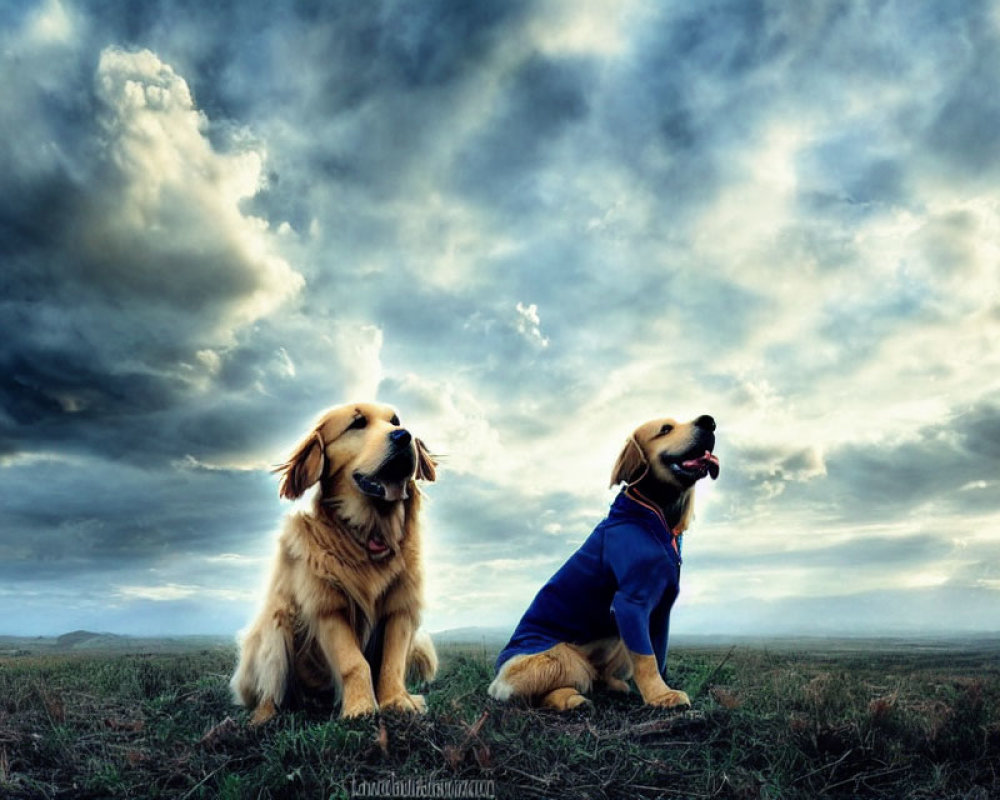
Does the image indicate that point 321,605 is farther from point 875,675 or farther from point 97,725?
point 875,675

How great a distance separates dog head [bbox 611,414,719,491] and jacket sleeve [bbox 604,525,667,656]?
51cm

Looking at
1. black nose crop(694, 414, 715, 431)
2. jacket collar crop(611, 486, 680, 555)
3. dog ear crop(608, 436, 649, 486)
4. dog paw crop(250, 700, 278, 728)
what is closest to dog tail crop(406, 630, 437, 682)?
dog paw crop(250, 700, 278, 728)

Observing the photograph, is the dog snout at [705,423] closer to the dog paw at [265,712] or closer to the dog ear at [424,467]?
the dog ear at [424,467]

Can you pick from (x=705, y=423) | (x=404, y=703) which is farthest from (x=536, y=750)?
(x=705, y=423)

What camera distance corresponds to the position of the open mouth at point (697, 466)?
6.74m

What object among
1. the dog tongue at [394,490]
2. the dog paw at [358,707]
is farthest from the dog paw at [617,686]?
the dog tongue at [394,490]

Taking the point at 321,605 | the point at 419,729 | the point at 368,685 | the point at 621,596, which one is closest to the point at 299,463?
the point at 321,605

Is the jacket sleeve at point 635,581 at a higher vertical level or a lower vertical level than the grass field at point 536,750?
higher

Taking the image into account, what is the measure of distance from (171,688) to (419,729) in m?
4.63

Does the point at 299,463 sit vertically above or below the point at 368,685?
above

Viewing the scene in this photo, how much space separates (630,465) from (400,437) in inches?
85.7

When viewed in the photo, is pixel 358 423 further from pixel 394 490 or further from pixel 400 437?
pixel 394 490

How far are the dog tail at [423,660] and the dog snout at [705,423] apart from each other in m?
3.12

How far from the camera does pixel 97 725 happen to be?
634 centimetres
